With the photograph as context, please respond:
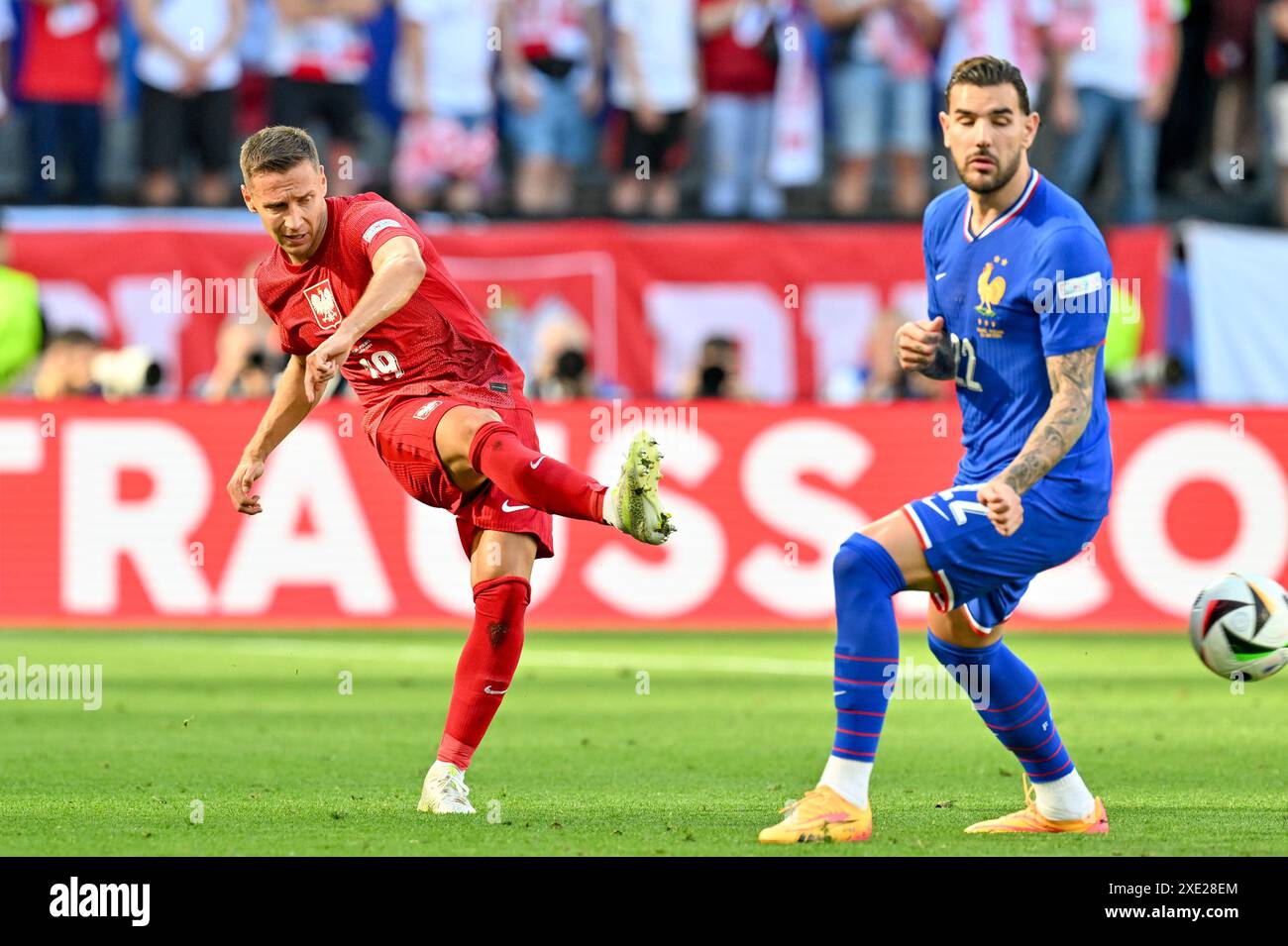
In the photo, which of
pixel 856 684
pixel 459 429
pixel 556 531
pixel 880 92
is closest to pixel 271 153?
pixel 459 429

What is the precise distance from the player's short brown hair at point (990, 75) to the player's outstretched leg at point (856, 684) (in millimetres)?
1451

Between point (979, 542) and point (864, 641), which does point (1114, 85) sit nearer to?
point (979, 542)

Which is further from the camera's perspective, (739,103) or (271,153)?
(739,103)

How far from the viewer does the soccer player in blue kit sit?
6727mm

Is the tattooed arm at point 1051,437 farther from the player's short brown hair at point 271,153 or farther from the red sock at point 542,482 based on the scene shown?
the player's short brown hair at point 271,153

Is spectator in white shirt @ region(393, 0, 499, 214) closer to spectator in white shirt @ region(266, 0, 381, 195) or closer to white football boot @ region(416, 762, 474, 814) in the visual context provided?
spectator in white shirt @ region(266, 0, 381, 195)

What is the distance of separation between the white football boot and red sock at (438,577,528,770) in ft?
0.17

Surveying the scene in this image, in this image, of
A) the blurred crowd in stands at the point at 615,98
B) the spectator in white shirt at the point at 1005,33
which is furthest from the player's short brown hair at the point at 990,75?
the spectator in white shirt at the point at 1005,33

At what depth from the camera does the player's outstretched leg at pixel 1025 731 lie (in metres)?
7.26

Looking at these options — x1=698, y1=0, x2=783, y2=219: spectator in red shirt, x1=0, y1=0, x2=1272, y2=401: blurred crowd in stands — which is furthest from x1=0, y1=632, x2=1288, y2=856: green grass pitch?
x1=698, y1=0, x2=783, y2=219: spectator in red shirt

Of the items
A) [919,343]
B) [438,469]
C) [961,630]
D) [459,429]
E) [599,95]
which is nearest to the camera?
[919,343]

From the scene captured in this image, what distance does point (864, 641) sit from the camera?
22.3ft

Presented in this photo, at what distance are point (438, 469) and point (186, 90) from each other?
11127 millimetres

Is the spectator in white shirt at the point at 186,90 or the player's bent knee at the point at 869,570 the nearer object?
the player's bent knee at the point at 869,570
